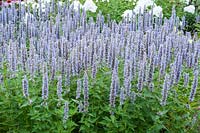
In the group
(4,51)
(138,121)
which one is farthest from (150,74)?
(4,51)

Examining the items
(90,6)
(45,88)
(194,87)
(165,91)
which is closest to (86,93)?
(45,88)

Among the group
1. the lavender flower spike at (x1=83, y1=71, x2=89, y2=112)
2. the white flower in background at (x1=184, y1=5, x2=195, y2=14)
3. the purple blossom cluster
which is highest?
the white flower in background at (x1=184, y1=5, x2=195, y2=14)

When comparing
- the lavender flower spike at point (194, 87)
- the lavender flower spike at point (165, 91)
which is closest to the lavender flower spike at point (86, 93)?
the lavender flower spike at point (165, 91)

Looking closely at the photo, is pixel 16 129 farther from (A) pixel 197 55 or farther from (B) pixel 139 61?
(A) pixel 197 55

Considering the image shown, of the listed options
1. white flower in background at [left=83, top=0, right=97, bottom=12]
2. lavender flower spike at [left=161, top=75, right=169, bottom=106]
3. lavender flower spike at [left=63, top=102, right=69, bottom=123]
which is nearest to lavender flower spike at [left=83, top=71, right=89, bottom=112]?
lavender flower spike at [left=63, top=102, right=69, bottom=123]

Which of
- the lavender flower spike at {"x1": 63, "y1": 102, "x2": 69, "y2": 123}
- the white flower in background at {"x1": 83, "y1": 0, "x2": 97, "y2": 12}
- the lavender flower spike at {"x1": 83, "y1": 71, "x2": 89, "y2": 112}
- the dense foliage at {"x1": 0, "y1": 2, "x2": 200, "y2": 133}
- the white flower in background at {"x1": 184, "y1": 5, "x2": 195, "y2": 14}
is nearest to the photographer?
the lavender flower spike at {"x1": 63, "y1": 102, "x2": 69, "y2": 123}

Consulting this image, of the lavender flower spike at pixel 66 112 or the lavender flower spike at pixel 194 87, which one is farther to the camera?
the lavender flower spike at pixel 194 87

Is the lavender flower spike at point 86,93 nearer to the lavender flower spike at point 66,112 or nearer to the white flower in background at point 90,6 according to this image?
the lavender flower spike at point 66,112

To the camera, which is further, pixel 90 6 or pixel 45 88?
pixel 90 6

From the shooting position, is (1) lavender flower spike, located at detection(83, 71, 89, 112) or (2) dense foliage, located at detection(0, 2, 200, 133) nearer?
(1) lavender flower spike, located at detection(83, 71, 89, 112)

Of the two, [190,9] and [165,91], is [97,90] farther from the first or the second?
[190,9]

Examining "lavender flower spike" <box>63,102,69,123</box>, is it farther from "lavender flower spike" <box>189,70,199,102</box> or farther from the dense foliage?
"lavender flower spike" <box>189,70,199,102</box>

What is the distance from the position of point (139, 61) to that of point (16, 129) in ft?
5.03

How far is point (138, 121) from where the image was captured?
465cm
